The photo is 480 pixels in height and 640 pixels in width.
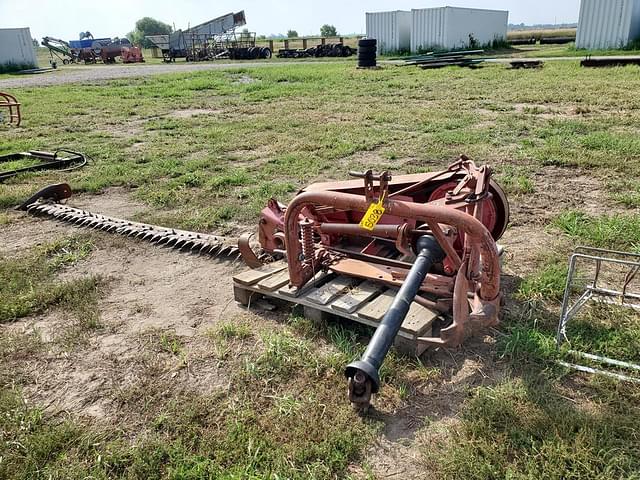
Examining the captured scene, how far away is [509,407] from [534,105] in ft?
30.5

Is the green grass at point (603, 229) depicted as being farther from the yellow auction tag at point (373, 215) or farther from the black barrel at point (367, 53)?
the black barrel at point (367, 53)

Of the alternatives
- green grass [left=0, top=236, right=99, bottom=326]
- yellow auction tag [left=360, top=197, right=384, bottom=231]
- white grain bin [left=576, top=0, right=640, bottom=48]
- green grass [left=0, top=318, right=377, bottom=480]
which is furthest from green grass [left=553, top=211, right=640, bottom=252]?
white grain bin [left=576, top=0, right=640, bottom=48]

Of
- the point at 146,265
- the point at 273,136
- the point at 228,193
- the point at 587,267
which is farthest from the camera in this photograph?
the point at 273,136

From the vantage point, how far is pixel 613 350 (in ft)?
8.85

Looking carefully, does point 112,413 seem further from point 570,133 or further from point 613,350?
point 570,133

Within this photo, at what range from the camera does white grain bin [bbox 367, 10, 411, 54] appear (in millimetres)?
29453

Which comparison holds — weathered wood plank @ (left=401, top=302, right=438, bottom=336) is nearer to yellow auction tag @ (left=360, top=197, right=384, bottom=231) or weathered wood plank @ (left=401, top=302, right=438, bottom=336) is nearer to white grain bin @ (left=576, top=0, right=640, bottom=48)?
yellow auction tag @ (left=360, top=197, right=384, bottom=231)

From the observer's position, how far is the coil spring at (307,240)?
3.26 meters

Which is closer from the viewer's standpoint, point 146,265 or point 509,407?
point 509,407

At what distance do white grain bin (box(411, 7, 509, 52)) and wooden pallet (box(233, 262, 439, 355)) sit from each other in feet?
91.0

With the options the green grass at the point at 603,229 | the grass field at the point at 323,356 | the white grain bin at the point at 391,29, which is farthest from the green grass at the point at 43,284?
the white grain bin at the point at 391,29

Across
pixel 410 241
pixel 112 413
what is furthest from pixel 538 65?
pixel 112 413

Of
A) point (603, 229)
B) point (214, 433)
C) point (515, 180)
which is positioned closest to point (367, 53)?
point (515, 180)

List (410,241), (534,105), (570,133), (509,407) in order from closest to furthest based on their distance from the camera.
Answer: (509,407)
(410,241)
(570,133)
(534,105)
